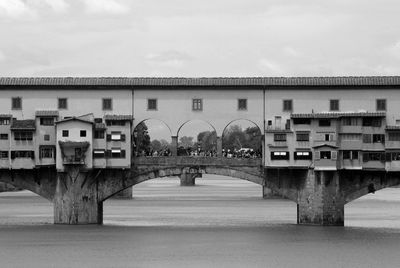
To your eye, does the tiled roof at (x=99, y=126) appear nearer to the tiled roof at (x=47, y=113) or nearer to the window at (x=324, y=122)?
the tiled roof at (x=47, y=113)

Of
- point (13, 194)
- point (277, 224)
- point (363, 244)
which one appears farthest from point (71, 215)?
point (13, 194)

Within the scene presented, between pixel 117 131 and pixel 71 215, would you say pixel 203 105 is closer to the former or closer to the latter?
pixel 117 131

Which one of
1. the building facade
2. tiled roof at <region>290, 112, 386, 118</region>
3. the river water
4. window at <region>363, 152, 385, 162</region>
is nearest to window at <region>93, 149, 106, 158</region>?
the building facade

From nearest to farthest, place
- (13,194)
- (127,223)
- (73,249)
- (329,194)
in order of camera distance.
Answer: (73,249), (329,194), (127,223), (13,194)

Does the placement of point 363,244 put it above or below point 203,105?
below

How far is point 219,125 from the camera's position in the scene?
215 ft

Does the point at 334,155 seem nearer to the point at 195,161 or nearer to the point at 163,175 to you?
the point at 195,161

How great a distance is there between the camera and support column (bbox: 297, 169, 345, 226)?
6288 cm

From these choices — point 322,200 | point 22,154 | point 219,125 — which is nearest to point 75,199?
point 22,154

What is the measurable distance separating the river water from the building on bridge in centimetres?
326

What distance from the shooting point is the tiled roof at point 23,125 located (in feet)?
210

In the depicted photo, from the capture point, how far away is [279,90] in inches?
2539

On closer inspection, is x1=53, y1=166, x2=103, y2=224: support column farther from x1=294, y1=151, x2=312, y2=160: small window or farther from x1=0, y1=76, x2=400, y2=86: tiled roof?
x1=294, y1=151, x2=312, y2=160: small window

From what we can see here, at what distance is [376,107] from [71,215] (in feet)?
65.0
